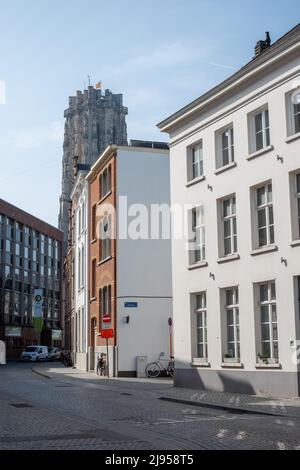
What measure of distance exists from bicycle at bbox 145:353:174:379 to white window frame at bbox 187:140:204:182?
9.73m

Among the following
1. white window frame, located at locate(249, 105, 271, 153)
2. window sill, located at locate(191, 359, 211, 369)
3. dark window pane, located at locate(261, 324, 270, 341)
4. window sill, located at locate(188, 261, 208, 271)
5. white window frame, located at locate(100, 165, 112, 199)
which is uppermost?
white window frame, located at locate(100, 165, 112, 199)

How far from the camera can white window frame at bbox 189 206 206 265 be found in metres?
24.1

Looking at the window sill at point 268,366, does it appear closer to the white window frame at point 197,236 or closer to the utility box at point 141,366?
the white window frame at point 197,236

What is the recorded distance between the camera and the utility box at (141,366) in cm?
3105

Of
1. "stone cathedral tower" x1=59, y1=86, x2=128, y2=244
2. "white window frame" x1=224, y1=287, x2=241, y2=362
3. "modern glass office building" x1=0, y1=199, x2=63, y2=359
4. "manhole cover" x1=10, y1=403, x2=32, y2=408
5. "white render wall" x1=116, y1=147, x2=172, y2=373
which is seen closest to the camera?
"manhole cover" x1=10, y1=403, x2=32, y2=408

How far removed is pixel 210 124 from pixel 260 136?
2854mm

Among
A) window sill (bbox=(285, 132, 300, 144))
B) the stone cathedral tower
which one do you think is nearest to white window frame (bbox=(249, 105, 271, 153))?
window sill (bbox=(285, 132, 300, 144))

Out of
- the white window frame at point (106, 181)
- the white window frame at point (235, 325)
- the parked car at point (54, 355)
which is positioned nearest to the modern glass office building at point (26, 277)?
A: the parked car at point (54, 355)

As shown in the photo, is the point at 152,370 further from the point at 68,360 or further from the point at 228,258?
the point at 68,360

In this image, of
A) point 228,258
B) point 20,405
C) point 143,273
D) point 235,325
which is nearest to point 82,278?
point 143,273

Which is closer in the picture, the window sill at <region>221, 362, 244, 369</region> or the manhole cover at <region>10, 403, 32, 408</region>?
the manhole cover at <region>10, 403, 32, 408</region>

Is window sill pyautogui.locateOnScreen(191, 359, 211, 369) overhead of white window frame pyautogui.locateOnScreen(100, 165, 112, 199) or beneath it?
beneath

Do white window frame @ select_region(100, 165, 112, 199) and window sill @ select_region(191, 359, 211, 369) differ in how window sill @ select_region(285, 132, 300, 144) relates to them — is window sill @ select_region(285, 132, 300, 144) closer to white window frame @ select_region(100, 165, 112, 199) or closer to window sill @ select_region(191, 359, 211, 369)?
window sill @ select_region(191, 359, 211, 369)
